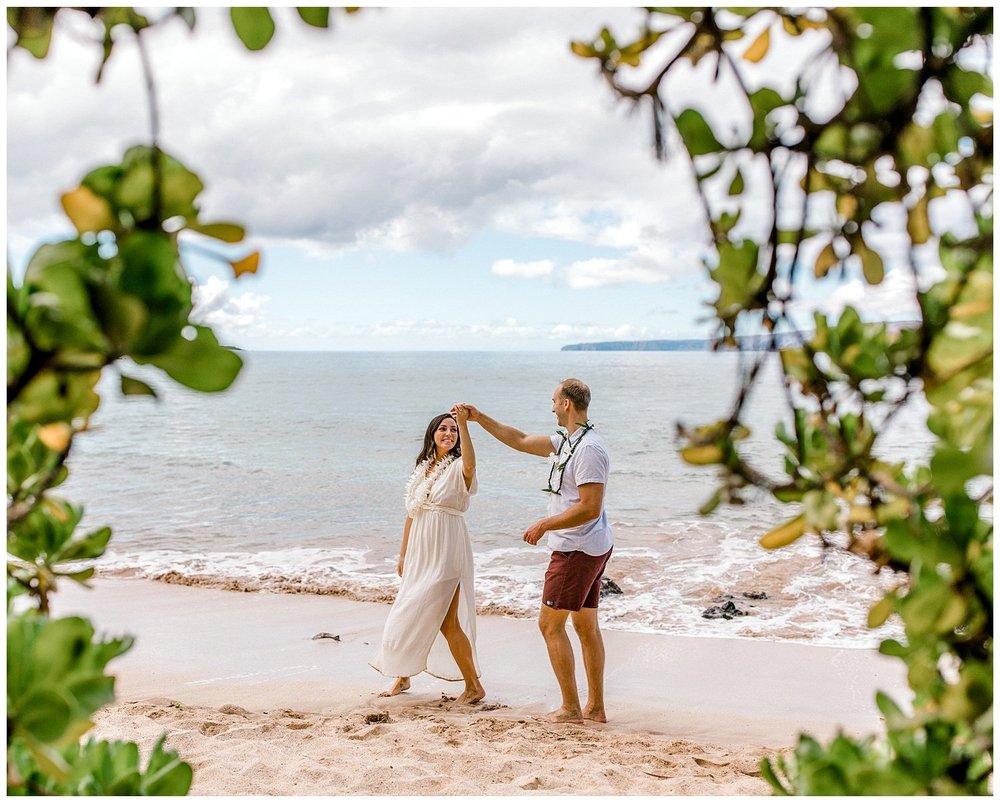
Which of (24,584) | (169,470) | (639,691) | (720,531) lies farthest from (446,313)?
(24,584)

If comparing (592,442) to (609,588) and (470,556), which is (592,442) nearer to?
(470,556)

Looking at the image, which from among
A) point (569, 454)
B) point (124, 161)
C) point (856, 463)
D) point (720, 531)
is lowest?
point (720, 531)

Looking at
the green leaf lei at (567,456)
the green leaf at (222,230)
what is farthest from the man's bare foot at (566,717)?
the green leaf at (222,230)

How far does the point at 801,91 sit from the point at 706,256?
0.62ft

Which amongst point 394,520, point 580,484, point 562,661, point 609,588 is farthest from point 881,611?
point 394,520

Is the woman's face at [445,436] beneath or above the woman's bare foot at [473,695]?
above

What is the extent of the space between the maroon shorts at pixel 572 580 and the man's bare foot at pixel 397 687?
3.92ft

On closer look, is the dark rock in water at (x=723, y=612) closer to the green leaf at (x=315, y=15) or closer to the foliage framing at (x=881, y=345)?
the foliage framing at (x=881, y=345)

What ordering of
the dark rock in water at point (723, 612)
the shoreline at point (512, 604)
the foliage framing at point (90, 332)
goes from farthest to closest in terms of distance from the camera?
the dark rock in water at point (723, 612) < the shoreline at point (512, 604) < the foliage framing at point (90, 332)

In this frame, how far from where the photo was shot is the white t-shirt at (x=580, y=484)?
4.77 metres

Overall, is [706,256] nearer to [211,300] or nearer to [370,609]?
[211,300]

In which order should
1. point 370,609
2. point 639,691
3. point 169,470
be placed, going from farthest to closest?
point 169,470 → point 370,609 → point 639,691

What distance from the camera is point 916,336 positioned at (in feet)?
2.77

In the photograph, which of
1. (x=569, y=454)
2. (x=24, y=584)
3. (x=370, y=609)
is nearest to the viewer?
(x=24, y=584)
